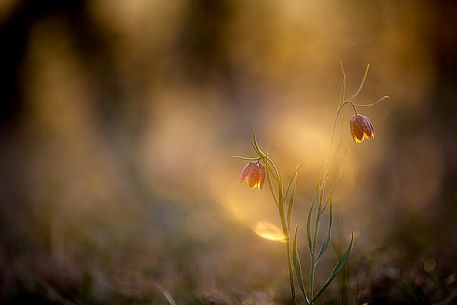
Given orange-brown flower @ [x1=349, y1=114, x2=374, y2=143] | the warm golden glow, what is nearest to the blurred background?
the warm golden glow

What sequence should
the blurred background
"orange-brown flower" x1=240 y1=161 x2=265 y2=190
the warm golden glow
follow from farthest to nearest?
the warm golden glow → the blurred background → "orange-brown flower" x1=240 y1=161 x2=265 y2=190

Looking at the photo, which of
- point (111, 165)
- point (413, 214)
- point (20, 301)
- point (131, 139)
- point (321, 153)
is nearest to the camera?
point (20, 301)

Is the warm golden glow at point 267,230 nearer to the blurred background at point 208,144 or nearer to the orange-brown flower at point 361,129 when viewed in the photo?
the blurred background at point 208,144

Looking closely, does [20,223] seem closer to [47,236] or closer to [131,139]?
[47,236]

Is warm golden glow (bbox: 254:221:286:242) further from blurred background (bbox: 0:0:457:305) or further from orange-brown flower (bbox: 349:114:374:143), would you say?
orange-brown flower (bbox: 349:114:374:143)

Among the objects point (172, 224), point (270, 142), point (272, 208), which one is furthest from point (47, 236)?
point (270, 142)

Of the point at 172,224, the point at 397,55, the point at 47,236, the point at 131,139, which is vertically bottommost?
the point at 47,236
